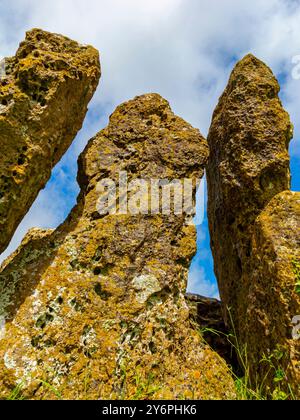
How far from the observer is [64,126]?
27.5 ft

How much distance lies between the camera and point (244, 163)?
9.37 meters

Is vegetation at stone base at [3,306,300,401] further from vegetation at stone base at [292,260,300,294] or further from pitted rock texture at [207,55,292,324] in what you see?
pitted rock texture at [207,55,292,324]

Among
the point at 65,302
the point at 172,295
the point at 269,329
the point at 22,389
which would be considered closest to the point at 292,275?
the point at 269,329

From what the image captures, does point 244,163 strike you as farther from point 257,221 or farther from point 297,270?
point 297,270

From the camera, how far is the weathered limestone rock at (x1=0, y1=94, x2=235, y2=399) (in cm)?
682

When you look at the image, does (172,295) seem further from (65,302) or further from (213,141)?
(213,141)

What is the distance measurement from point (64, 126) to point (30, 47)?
1371 mm

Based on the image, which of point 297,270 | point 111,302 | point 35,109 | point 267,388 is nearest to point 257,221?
point 297,270

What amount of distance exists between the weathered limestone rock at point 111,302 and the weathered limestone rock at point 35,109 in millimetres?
778

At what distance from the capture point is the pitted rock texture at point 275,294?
23.1ft

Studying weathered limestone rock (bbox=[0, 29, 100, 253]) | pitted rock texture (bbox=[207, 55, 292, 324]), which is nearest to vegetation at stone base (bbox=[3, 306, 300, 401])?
pitted rock texture (bbox=[207, 55, 292, 324])

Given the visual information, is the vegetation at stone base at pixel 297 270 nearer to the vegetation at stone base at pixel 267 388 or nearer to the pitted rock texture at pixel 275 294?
the pitted rock texture at pixel 275 294

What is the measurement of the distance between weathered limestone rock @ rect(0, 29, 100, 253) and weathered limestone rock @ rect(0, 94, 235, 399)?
778 millimetres
